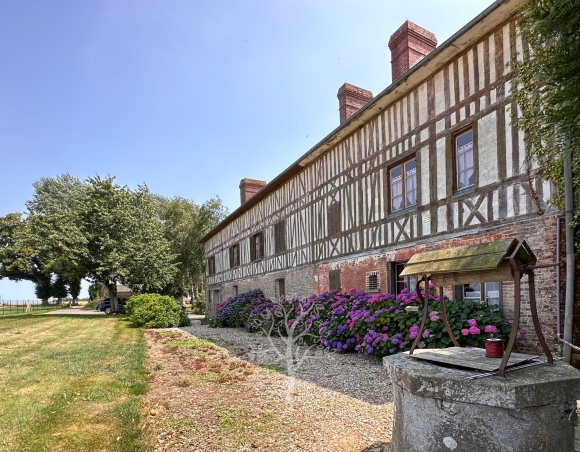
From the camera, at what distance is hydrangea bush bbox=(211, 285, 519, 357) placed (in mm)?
5859

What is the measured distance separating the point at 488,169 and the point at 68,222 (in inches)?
953

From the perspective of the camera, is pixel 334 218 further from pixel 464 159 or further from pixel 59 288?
pixel 59 288

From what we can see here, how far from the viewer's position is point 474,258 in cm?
267

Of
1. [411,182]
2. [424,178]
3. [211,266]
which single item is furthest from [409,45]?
[211,266]

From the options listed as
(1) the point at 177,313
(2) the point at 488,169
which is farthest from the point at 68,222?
(2) the point at 488,169

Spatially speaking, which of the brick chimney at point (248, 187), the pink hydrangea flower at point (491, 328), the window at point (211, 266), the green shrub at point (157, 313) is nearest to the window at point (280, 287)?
the green shrub at point (157, 313)

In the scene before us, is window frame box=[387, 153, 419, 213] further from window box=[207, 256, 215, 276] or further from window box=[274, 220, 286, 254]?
window box=[207, 256, 215, 276]

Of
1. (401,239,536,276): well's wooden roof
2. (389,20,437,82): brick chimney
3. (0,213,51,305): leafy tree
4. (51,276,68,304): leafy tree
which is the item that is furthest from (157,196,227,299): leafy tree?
(401,239,536,276): well's wooden roof

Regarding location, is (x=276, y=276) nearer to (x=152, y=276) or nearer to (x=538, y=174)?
(x=538, y=174)

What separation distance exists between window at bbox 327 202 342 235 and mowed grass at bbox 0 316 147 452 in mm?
6032

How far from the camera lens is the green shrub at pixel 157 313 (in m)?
15.4

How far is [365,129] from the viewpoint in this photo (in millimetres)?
9914

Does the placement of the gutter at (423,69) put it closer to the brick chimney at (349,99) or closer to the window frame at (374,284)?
the brick chimney at (349,99)

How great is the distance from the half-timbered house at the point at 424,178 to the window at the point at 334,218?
3cm
